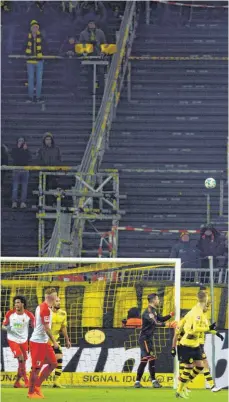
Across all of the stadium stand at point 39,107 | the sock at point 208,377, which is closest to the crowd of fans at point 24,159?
the stadium stand at point 39,107

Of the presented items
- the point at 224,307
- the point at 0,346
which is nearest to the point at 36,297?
the point at 0,346

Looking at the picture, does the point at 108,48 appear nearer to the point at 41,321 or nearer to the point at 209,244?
the point at 209,244

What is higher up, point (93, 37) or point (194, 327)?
point (93, 37)

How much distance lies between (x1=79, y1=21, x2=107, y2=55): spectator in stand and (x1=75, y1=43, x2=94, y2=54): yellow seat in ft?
0.33

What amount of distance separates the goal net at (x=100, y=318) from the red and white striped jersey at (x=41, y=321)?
309 centimetres

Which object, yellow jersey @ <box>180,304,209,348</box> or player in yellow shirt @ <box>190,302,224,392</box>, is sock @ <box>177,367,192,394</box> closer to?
player in yellow shirt @ <box>190,302,224,392</box>

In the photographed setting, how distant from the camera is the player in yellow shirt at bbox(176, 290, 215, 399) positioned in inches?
902

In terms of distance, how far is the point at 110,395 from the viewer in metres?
23.5

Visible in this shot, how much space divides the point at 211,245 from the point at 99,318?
533 cm

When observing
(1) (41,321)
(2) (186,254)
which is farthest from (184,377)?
(2) (186,254)

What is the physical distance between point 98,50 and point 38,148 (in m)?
2.88

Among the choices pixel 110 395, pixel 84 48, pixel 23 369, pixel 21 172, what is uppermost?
pixel 84 48

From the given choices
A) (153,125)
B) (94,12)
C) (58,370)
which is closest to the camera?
(58,370)

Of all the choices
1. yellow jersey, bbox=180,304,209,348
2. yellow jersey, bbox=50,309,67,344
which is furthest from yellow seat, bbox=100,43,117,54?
yellow jersey, bbox=180,304,209,348
